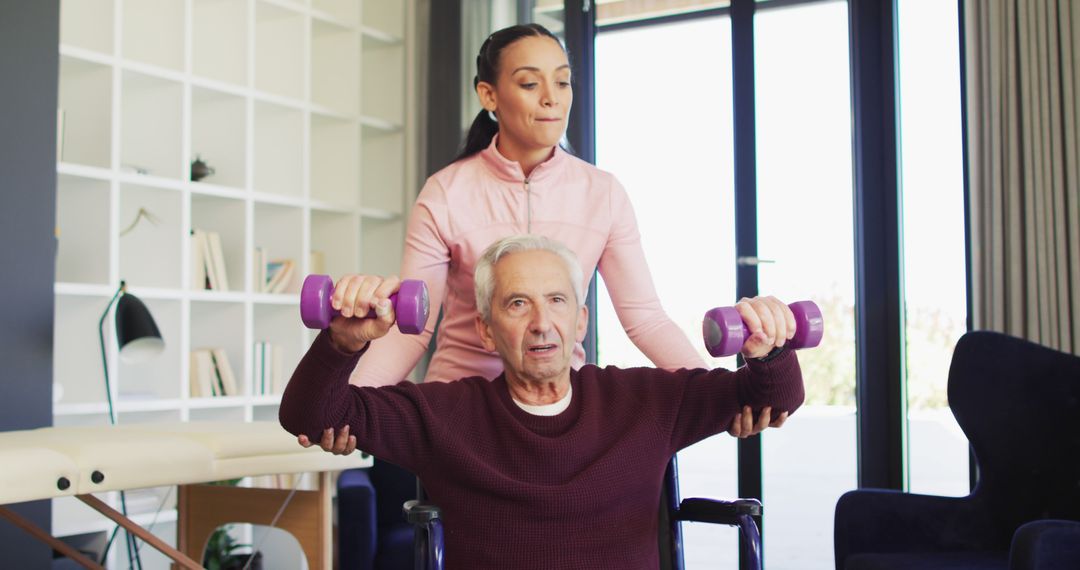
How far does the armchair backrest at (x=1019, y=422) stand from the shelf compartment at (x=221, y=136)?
2.76 metres

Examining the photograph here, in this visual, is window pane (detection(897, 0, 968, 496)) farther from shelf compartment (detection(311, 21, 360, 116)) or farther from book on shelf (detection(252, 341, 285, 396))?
book on shelf (detection(252, 341, 285, 396))

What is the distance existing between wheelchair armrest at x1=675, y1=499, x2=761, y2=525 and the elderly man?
0.06 m

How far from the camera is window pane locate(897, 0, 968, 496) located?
3.88 metres

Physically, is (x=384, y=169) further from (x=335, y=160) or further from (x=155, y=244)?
(x=155, y=244)

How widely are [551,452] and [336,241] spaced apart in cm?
316

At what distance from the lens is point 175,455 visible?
6.38ft

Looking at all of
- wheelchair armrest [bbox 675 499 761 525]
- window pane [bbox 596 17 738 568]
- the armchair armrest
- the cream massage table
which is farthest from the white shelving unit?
the armchair armrest

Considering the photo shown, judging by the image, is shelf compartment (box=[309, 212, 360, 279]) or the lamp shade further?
shelf compartment (box=[309, 212, 360, 279])

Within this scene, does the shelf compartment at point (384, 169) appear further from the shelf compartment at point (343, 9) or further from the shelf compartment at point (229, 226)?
the shelf compartment at point (229, 226)

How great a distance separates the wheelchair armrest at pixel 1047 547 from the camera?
2176 mm

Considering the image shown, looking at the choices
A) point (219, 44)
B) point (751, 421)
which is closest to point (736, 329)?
point (751, 421)

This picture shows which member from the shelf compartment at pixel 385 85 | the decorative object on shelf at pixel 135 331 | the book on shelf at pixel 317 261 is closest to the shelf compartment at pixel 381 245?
the book on shelf at pixel 317 261

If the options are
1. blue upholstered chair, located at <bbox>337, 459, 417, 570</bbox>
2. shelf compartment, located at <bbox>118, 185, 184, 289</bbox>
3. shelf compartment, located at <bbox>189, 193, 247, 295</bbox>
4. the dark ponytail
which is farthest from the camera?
shelf compartment, located at <bbox>189, 193, 247, 295</bbox>

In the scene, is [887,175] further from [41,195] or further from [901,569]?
[41,195]
